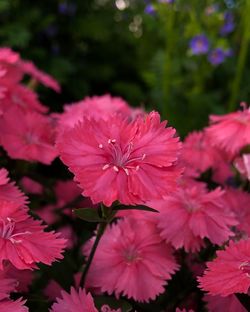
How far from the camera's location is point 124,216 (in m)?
0.90

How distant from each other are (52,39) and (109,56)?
23 centimetres

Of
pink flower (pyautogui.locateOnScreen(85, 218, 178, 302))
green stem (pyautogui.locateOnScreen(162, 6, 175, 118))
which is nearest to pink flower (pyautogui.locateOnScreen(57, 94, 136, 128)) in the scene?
pink flower (pyautogui.locateOnScreen(85, 218, 178, 302))

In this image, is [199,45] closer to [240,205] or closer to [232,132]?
[232,132]

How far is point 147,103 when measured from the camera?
6.88 ft

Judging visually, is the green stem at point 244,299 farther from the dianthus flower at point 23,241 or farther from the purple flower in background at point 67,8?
the purple flower in background at point 67,8

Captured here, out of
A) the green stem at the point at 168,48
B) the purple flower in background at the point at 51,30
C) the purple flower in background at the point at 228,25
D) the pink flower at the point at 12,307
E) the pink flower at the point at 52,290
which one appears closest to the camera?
the pink flower at the point at 12,307

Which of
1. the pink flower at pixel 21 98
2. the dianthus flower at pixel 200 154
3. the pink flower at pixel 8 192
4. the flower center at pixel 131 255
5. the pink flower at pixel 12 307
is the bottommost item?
the pink flower at pixel 12 307

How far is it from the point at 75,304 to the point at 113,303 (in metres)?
0.08

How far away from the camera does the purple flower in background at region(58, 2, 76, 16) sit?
205 centimetres

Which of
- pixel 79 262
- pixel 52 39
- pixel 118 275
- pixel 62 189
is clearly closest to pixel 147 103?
pixel 52 39

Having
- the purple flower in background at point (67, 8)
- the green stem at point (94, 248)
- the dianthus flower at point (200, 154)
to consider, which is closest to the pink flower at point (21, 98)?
the dianthus flower at point (200, 154)

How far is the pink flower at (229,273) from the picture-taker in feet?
2.17

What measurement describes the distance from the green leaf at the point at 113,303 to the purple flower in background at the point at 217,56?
1094mm

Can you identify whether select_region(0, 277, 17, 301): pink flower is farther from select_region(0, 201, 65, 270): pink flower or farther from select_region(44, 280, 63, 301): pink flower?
select_region(44, 280, 63, 301): pink flower
